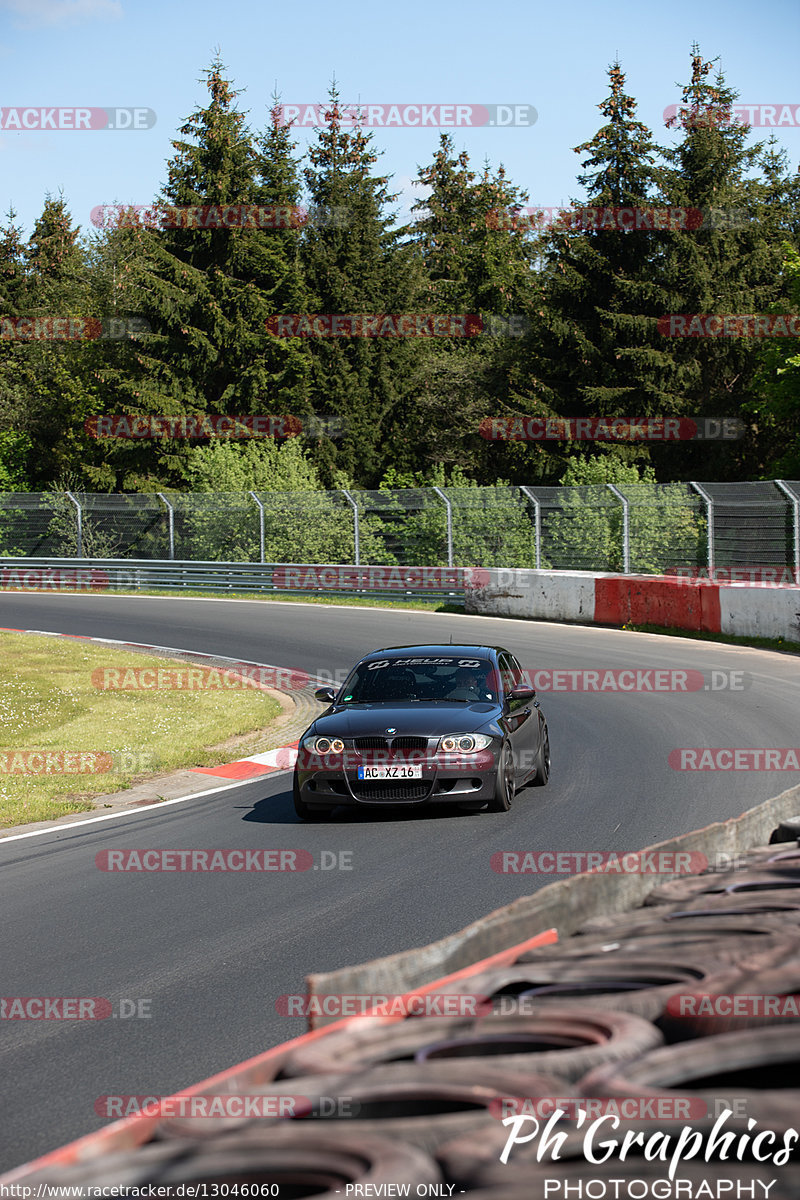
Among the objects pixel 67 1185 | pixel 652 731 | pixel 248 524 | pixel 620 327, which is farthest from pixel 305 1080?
pixel 620 327

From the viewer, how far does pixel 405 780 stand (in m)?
10.2

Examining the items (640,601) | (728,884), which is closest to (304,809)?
(728,884)

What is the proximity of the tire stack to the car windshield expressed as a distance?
733 cm

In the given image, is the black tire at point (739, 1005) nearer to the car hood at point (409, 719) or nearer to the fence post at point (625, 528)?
the car hood at point (409, 719)

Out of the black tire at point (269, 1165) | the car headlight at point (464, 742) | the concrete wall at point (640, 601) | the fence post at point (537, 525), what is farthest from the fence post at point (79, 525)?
the black tire at point (269, 1165)

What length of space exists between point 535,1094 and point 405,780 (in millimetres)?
7343

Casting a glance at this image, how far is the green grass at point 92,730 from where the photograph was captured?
11.9 metres

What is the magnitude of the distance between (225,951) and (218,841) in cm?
304

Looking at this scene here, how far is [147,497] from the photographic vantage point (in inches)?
→ 1768

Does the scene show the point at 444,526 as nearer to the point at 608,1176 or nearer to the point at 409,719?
the point at 409,719

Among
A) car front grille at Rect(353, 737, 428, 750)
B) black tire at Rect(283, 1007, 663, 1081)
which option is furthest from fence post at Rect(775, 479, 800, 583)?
black tire at Rect(283, 1007, 663, 1081)

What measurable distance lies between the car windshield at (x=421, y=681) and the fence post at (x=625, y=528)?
18.7 meters

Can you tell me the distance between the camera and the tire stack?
2508 mm

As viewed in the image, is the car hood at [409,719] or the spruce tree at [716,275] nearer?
the car hood at [409,719]
